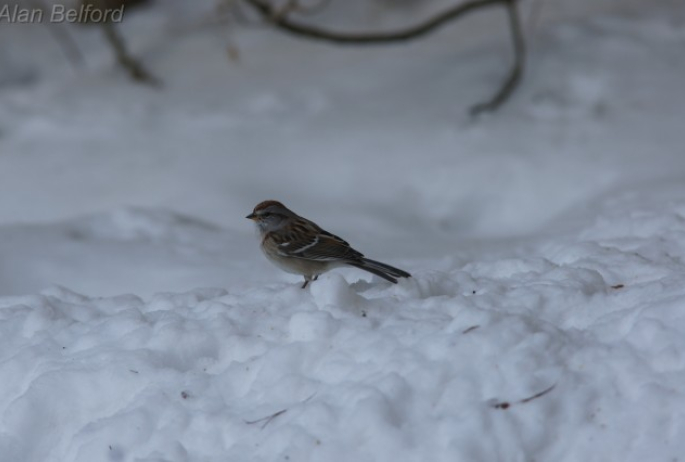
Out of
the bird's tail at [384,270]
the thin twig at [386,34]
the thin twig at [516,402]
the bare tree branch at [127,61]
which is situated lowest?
the bare tree branch at [127,61]

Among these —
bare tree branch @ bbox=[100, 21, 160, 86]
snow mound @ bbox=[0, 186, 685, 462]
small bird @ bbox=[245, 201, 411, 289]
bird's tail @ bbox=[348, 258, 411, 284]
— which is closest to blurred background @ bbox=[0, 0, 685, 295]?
bare tree branch @ bbox=[100, 21, 160, 86]

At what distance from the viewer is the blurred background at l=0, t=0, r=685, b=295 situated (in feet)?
18.9

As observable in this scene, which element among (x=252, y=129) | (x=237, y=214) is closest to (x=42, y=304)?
(x=237, y=214)

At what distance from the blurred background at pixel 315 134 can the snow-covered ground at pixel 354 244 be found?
3 centimetres

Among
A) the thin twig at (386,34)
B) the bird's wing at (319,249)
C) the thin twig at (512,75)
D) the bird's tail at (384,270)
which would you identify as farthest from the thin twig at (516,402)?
the thin twig at (386,34)

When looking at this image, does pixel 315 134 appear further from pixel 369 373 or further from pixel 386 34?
pixel 369 373

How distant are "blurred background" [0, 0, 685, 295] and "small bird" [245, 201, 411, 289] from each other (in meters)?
0.95

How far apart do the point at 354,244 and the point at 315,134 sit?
202 centimetres

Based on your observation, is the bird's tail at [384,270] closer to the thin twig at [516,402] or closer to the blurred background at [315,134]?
the thin twig at [516,402]

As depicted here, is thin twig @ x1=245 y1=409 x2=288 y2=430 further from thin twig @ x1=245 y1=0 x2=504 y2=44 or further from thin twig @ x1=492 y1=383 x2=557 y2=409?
thin twig @ x1=245 y1=0 x2=504 y2=44

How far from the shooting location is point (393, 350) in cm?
311

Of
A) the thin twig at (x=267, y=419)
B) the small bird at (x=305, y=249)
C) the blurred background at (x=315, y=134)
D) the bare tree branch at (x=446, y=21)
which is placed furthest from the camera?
the bare tree branch at (x=446, y=21)

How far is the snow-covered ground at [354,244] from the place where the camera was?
9.55ft

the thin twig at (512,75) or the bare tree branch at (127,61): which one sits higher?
the thin twig at (512,75)
